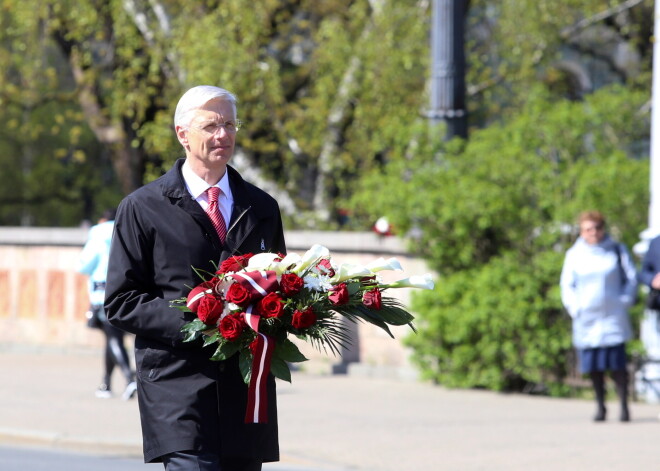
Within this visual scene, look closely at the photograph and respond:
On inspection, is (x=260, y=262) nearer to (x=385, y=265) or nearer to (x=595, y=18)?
(x=385, y=265)

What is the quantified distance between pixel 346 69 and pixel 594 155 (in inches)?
210

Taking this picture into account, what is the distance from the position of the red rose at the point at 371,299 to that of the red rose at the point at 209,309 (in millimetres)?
476

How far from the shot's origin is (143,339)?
4477 mm

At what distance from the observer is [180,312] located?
4348 mm

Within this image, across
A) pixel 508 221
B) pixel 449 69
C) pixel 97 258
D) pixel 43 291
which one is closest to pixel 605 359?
pixel 508 221

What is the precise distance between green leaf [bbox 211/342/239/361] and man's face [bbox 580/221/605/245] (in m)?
7.21

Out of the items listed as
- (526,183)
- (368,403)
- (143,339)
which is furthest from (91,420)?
(143,339)

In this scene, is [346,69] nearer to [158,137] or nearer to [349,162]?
[349,162]

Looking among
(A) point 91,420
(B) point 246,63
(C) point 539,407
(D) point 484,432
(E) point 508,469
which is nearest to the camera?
(E) point 508,469

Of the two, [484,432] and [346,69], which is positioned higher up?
[346,69]

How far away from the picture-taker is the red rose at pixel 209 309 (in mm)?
4215

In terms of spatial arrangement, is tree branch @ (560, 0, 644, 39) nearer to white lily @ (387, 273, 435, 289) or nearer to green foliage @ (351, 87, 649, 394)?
green foliage @ (351, 87, 649, 394)

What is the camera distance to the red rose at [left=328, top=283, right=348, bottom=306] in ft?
14.3

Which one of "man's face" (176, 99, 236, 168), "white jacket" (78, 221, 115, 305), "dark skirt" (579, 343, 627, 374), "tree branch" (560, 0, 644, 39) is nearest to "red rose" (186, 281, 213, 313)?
"man's face" (176, 99, 236, 168)
